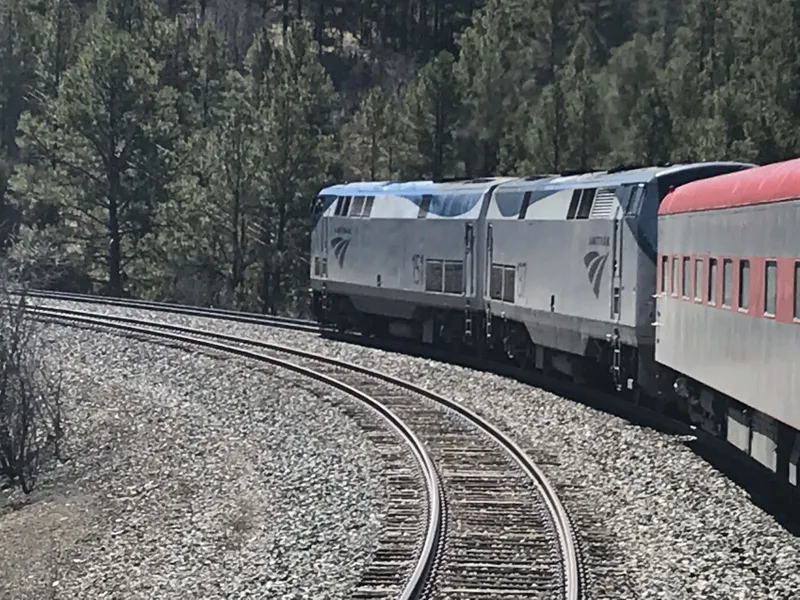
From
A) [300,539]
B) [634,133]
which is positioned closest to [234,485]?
[300,539]

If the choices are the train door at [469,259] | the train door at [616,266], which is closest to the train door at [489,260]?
the train door at [469,259]

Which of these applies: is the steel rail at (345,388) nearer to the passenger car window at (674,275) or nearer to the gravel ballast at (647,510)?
the gravel ballast at (647,510)

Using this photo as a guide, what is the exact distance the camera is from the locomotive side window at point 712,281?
1454 cm

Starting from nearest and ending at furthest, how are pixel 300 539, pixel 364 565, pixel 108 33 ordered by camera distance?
pixel 364 565 → pixel 300 539 → pixel 108 33

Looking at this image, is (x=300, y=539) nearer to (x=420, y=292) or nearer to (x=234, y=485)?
(x=234, y=485)

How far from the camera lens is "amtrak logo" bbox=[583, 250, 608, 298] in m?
19.7

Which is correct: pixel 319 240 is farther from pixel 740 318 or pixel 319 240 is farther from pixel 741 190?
pixel 740 318

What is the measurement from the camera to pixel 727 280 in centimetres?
1405

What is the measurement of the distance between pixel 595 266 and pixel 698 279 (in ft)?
15.2

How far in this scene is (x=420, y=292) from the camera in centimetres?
2811

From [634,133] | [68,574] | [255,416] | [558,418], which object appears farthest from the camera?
[634,133]

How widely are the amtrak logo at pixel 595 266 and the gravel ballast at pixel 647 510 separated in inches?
71.5

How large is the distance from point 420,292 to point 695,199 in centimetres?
1283

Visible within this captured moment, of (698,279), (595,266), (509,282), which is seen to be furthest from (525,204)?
(698,279)
